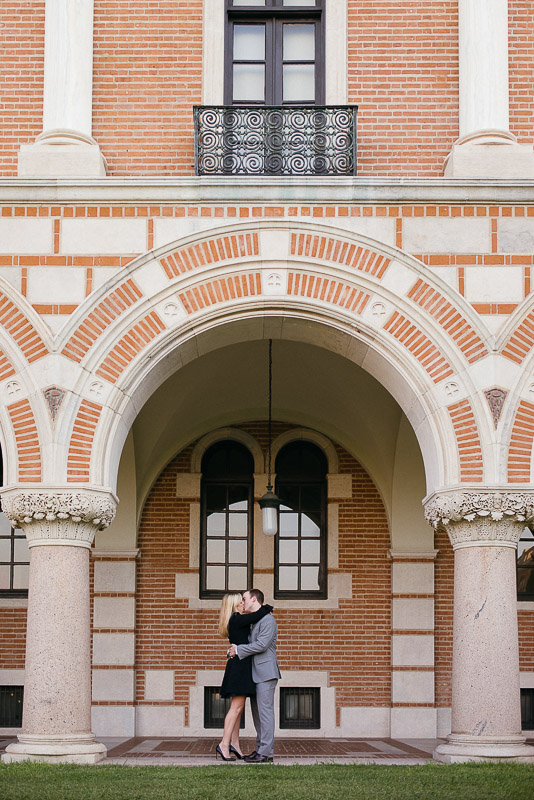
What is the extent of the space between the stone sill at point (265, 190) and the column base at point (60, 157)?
9.0 inches

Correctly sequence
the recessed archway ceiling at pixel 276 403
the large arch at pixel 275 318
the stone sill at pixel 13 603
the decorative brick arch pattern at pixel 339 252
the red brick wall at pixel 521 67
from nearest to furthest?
the large arch at pixel 275 318
the decorative brick arch pattern at pixel 339 252
the red brick wall at pixel 521 67
the recessed archway ceiling at pixel 276 403
the stone sill at pixel 13 603

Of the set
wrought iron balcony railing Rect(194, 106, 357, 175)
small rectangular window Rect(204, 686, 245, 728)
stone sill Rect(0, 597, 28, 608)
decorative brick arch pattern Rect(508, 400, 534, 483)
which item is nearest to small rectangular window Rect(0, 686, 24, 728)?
stone sill Rect(0, 597, 28, 608)

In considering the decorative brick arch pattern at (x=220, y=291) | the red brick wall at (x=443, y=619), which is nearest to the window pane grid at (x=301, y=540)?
the red brick wall at (x=443, y=619)

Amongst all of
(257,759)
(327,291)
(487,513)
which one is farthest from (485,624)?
(327,291)

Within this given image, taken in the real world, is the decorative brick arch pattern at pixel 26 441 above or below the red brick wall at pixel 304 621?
above

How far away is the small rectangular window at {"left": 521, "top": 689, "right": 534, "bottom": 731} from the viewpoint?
51.1ft

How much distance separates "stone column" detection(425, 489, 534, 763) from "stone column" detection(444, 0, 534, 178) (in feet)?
10.9

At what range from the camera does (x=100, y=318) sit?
12.2 metres

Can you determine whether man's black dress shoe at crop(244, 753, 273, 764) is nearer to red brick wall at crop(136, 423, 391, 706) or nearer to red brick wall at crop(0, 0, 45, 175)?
red brick wall at crop(136, 423, 391, 706)

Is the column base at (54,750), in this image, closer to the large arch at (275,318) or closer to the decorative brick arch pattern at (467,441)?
the large arch at (275,318)

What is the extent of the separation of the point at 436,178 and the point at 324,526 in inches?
222

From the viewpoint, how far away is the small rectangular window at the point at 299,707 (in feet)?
51.2

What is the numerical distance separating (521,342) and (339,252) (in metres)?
2.00

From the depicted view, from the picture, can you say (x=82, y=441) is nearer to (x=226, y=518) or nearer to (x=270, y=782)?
(x=270, y=782)
